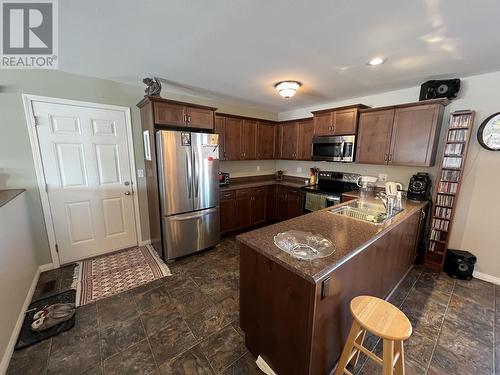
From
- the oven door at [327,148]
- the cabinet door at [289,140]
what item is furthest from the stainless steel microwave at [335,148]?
the cabinet door at [289,140]

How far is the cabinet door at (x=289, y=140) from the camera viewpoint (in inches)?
165

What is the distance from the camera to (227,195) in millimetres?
3621

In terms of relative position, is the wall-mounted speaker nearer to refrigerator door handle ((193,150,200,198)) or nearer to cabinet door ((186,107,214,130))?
cabinet door ((186,107,214,130))

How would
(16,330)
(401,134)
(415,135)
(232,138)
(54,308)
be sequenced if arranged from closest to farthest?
(16,330)
(54,308)
(415,135)
(401,134)
(232,138)

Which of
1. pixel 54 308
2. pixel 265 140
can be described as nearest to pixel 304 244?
pixel 54 308

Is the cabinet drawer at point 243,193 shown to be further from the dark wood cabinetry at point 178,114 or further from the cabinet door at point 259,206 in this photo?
the dark wood cabinetry at point 178,114

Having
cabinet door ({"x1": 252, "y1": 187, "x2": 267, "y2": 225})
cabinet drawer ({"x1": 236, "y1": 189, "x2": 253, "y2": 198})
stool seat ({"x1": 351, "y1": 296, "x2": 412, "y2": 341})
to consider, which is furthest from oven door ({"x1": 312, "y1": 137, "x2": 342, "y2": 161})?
stool seat ({"x1": 351, "y1": 296, "x2": 412, "y2": 341})

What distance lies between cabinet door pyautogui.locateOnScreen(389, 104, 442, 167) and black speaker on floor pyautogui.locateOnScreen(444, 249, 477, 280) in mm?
1172

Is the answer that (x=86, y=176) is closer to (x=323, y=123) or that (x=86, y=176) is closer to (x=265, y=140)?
(x=265, y=140)

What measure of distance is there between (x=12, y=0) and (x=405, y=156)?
4.04 metres

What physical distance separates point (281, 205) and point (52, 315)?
11.7 feet

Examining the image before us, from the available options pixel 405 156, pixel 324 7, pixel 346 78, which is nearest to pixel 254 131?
pixel 346 78

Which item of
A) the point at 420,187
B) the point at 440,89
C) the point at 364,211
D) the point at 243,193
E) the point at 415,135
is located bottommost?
the point at 243,193

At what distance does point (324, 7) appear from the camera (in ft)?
4.41
